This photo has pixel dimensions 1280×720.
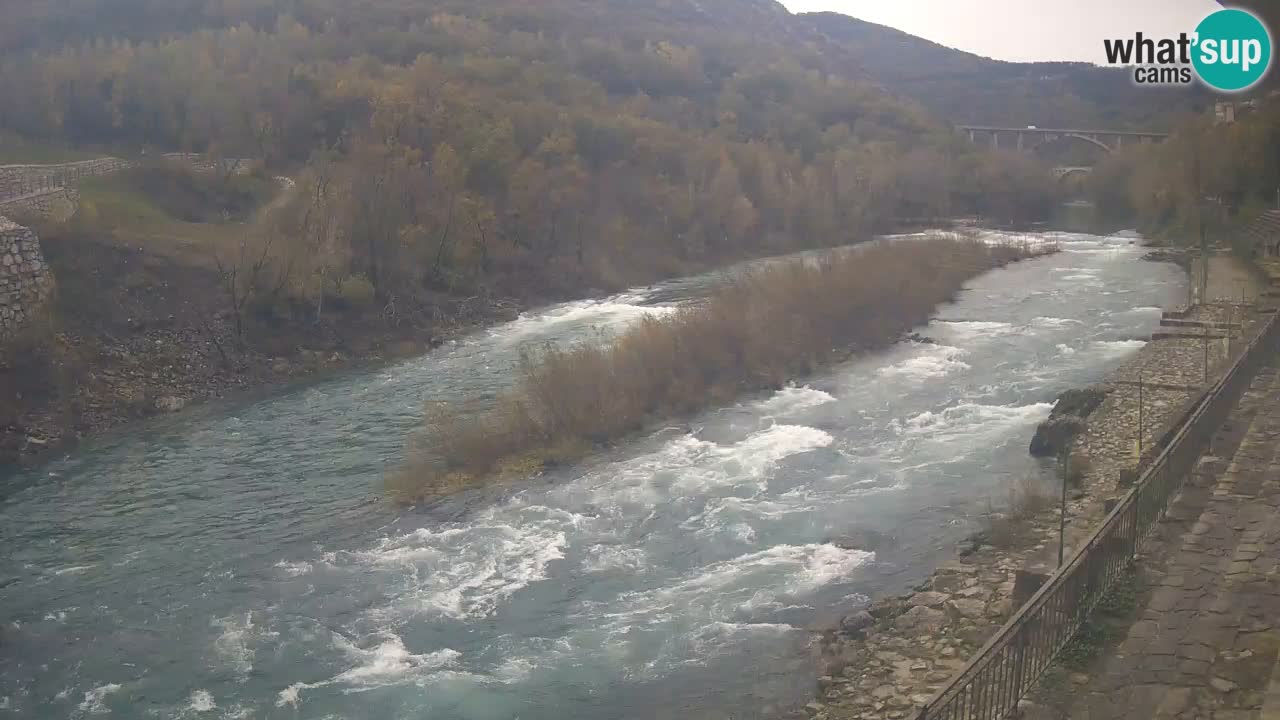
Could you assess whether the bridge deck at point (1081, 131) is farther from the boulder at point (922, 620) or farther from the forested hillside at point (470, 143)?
the boulder at point (922, 620)

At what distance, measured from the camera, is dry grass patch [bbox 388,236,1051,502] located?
20.7 m

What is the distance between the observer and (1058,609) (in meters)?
9.38

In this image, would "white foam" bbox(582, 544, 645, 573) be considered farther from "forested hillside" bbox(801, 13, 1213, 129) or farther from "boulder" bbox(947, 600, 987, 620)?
"forested hillside" bbox(801, 13, 1213, 129)

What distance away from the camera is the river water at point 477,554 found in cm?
1251

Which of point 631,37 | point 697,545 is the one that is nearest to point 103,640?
point 697,545

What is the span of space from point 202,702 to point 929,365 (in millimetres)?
20228

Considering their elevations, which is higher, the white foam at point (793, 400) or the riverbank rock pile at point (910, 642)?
the white foam at point (793, 400)

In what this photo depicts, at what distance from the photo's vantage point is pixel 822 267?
3344cm

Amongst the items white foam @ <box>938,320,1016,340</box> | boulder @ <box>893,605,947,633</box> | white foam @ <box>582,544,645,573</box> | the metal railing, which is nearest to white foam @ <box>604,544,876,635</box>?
white foam @ <box>582,544,645,573</box>

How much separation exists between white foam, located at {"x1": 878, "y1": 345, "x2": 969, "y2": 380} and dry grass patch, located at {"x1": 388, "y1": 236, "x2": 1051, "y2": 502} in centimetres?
162

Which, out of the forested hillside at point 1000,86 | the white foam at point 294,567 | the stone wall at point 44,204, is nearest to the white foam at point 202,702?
the white foam at point 294,567

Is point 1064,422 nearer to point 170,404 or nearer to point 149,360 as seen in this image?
point 170,404

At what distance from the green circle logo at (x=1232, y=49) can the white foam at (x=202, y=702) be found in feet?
53.2

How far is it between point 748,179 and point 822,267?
1033 inches
